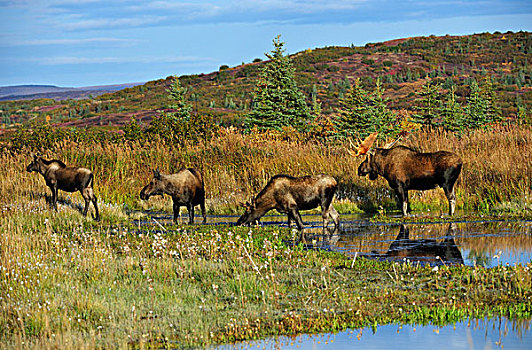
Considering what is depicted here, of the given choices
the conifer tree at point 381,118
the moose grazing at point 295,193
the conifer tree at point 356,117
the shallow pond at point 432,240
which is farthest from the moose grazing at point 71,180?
the conifer tree at point 381,118

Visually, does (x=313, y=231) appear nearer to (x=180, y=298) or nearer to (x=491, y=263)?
(x=491, y=263)

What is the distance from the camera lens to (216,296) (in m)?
9.62

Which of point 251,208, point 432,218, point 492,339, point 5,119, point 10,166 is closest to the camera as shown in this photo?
point 492,339

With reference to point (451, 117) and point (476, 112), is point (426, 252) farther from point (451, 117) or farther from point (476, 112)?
point (476, 112)

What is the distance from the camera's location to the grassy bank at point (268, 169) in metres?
20.1

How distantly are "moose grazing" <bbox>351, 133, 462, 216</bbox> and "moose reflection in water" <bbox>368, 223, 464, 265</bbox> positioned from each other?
2.62 m

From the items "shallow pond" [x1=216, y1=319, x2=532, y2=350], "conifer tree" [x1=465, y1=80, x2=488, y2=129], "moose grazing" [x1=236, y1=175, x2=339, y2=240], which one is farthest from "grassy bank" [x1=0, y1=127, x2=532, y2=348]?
"conifer tree" [x1=465, y1=80, x2=488, y2=129]

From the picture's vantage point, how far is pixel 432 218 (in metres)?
17.5

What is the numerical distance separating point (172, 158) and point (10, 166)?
17.7 ft

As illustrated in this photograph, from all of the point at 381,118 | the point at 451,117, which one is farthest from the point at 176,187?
the point at 451,117

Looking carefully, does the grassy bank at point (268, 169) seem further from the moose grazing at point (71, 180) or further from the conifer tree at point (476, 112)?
the conifer tree at point (476, 112)

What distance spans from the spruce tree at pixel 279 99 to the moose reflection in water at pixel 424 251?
93.0 feet

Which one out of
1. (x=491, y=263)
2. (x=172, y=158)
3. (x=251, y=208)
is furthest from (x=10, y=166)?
(x=491, y=263)

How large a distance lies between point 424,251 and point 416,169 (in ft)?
16.7
